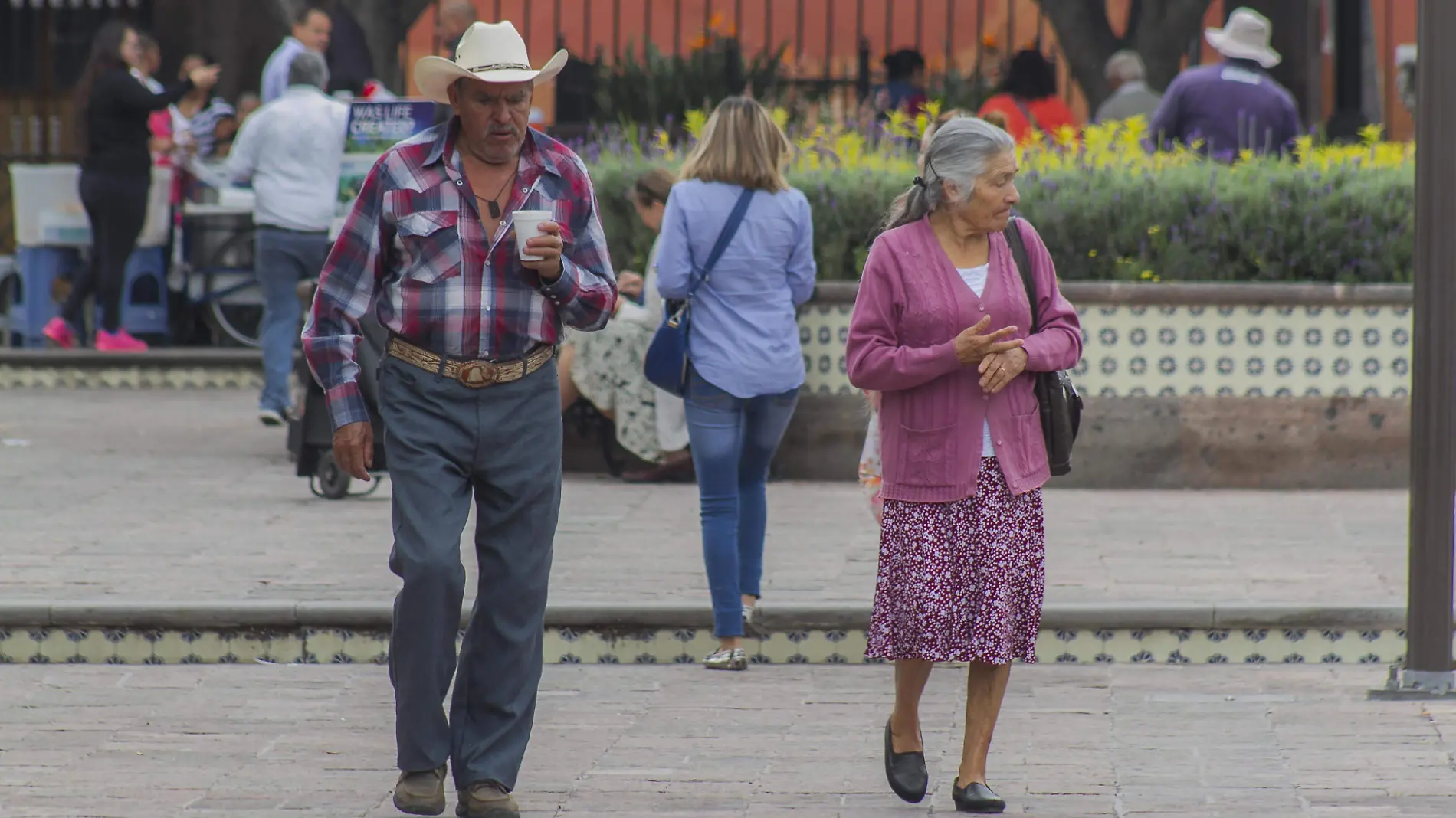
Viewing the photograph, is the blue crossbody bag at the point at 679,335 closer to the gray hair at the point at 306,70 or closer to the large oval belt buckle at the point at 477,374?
the large oval belt buckle at the point at 477,374

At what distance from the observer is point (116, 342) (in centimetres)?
1448

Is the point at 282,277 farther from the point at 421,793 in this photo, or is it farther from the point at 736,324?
the point at 421,793

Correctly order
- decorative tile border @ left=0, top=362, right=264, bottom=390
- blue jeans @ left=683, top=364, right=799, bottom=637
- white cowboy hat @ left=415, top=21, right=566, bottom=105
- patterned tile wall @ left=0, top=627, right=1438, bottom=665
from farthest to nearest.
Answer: decorative tile border @ left=0, top=362, right=264, bottom=390, patterned tile wall @ left=0, top=627, right=1438, bottom=665, blue jeans @ left=683, top=364, right=799, bottom=637, white cowboy hat @ left=415, top=21, right=566, bottom=105

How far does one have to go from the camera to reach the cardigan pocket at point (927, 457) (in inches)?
206

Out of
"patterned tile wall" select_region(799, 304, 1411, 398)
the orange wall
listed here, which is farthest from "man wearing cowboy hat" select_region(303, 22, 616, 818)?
the orange wall

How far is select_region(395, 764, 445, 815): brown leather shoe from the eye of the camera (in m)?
5.11

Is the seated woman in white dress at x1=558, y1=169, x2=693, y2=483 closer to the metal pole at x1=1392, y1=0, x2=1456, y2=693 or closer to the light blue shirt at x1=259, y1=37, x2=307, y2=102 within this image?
the light blue shirt at x1=259, y1=37, x2=307, y2=102

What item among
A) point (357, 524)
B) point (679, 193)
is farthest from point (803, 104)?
point (679, 193)

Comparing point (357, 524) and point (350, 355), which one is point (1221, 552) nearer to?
point (357, 524)

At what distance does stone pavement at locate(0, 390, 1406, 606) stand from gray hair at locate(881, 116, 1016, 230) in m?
2.41

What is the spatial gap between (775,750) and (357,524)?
3694 mm

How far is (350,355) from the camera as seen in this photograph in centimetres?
514

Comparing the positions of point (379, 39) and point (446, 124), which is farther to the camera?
point (379, 39)

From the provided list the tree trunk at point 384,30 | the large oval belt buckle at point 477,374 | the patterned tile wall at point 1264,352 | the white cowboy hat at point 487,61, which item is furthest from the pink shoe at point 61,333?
the large oval belt buckle at point 477,374
